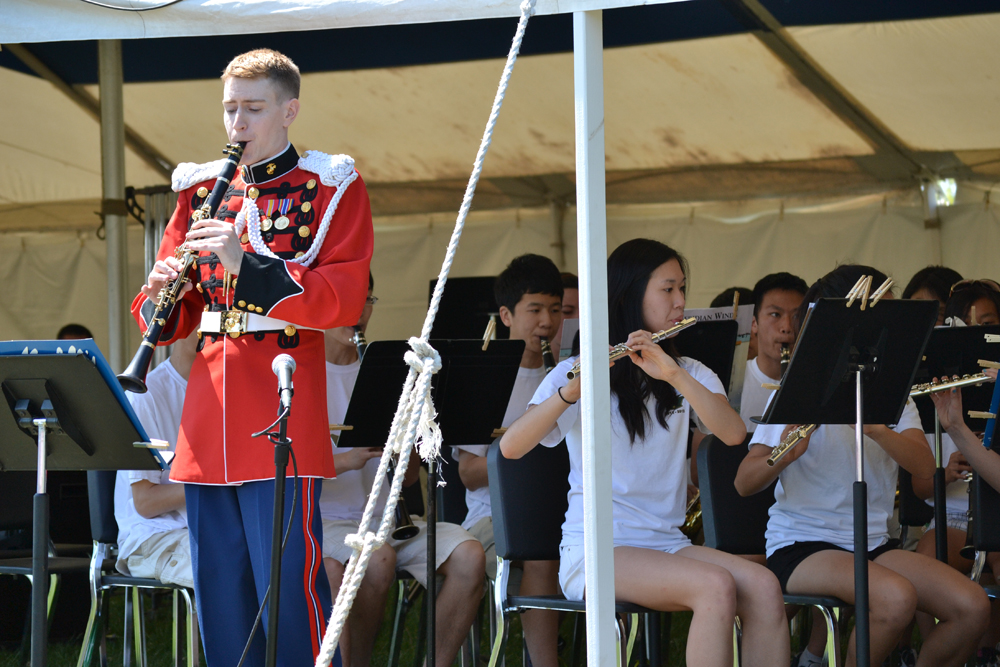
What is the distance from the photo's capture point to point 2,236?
253 inches

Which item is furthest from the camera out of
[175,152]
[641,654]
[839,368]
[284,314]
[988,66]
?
[175,152]

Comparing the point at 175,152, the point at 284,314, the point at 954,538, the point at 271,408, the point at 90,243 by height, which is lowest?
the point at 954,538

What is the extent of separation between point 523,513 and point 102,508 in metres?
1.32

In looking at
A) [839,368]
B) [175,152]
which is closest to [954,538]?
[839,368]

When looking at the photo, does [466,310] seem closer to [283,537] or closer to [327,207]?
[327,207]

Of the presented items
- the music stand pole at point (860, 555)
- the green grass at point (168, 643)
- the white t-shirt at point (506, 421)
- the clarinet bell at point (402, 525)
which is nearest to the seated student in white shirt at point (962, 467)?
the music stand pole at point (860, 555)

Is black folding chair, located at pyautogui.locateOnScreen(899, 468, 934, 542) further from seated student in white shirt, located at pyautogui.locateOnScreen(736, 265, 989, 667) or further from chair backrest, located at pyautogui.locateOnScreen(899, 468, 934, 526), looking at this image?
seated student in white shirt, located at pyautogui.locateOnScreen(736, 265, 989, 667)

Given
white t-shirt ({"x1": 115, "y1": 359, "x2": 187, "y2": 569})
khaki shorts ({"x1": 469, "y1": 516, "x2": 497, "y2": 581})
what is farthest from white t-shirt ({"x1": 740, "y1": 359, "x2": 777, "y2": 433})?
white t-shirt ({"x1": 115, "y1": 359, "x2": 187, "y2": 569})

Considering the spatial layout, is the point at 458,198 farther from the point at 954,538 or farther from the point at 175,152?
the point at 954,538

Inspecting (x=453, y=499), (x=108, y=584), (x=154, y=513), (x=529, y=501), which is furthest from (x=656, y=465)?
(x=108, y=584)

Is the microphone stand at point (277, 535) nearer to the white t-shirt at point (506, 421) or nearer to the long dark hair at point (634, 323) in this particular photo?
the long dark hair at point (634, 323)

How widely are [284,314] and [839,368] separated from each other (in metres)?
1.23

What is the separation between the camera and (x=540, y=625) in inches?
128

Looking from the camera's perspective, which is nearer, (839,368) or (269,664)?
(269,664)
